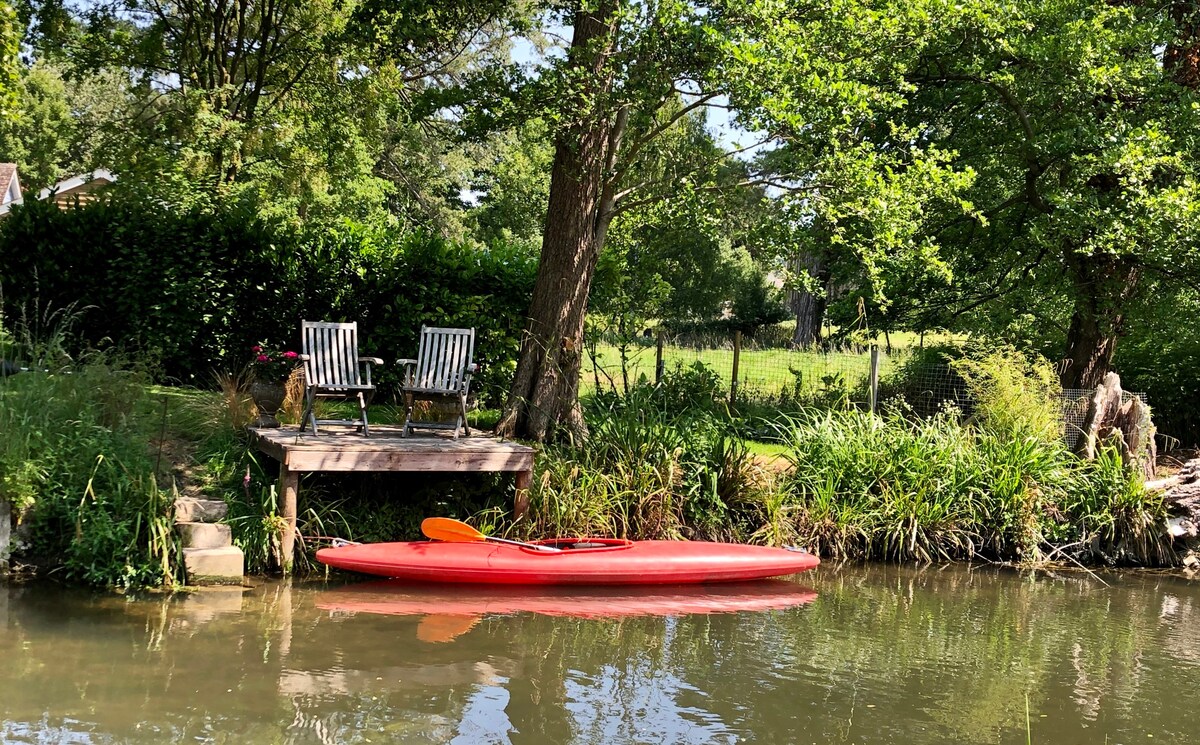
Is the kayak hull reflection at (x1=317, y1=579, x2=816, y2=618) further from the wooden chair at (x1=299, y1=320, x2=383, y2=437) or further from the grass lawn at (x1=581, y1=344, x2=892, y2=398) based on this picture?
the grass lawn at (x1=581, y1=344, x2=892, y2=398)

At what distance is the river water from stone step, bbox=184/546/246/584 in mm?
157

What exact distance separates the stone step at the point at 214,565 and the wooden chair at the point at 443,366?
2.01 meters

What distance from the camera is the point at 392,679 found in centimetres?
581

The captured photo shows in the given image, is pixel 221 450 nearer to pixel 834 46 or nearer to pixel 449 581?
pixel 449 581

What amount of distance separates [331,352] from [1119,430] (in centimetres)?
753

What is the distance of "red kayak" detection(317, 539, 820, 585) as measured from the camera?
767cm

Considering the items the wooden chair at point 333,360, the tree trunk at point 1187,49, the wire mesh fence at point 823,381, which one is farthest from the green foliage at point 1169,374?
the wooden chair at point 333,360

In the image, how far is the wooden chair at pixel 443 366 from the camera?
9070 mm

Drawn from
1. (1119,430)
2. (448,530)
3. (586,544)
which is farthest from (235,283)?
(1119,430)

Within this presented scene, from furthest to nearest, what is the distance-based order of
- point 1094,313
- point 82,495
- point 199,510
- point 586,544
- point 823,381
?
1. point 1094,313
2. point 823,381
3. point 586,544
4. point 199,510
5. point 82,495

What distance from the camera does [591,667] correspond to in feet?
20.4

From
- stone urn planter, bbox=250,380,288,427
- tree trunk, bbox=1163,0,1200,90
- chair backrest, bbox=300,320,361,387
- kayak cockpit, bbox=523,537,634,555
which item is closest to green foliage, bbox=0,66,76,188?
stone urn planter, bbox=250,380,288,427

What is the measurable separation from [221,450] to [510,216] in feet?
65.4

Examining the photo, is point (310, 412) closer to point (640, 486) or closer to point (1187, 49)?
point (640, 486)
